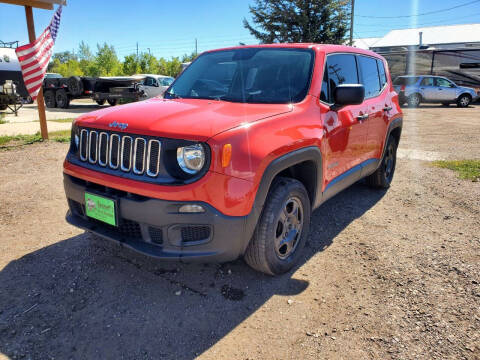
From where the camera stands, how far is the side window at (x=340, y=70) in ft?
11.3

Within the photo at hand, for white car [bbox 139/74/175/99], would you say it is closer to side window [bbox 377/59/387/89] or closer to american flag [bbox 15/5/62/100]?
american flag [bbox 15/5/62/100]

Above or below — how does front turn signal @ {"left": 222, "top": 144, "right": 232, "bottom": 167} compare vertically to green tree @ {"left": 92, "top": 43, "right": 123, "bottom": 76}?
below

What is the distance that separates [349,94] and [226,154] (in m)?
1.42

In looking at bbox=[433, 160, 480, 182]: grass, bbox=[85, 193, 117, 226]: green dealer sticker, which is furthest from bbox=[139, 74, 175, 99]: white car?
bbox=[85, 193, 117, 226]: green dealer sticker

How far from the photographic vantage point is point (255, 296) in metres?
2.71

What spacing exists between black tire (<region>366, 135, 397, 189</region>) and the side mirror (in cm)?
208

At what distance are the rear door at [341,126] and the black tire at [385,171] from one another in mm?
1104

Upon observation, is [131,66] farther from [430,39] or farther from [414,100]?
[414,100]

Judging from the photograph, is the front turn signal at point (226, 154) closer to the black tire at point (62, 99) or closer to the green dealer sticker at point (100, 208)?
the green dealer sticker at point (100, 208)

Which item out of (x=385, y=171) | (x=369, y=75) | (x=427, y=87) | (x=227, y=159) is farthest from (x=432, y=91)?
(x=227, y=159)

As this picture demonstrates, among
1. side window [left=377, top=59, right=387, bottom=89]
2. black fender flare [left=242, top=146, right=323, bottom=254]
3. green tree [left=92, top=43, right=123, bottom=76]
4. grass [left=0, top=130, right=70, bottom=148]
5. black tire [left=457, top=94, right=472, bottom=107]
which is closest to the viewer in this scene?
black fender flare [left=242, top=146, right=323, bottom=254]

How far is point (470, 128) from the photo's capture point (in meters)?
11.6

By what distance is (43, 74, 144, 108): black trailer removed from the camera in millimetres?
15558

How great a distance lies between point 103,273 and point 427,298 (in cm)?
251
